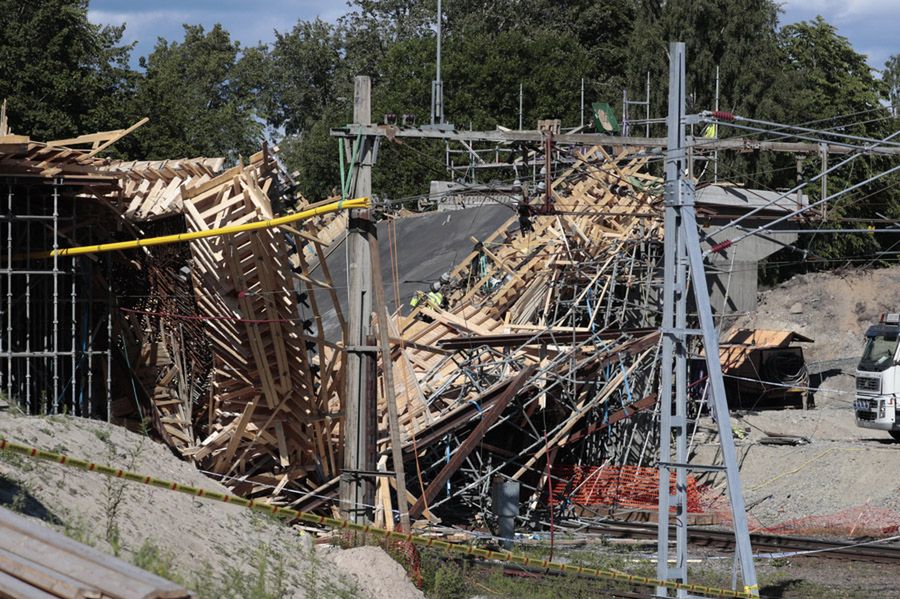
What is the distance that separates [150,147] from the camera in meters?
51.4

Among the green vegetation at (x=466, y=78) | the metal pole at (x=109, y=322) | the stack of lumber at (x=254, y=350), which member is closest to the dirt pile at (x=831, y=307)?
the green vegetation at (x=466, y=78)

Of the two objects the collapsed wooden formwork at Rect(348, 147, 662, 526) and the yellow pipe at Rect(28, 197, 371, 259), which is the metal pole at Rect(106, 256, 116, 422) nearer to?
the yellow pipe at Rect(28, 197, 371, 259)

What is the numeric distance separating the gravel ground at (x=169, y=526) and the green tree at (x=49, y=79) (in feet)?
109

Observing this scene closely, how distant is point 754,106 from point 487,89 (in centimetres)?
1353

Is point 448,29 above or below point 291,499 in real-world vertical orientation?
above

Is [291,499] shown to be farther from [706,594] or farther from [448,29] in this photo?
[448,29]

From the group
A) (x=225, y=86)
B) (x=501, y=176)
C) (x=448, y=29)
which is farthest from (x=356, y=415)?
(x=225, y=86)

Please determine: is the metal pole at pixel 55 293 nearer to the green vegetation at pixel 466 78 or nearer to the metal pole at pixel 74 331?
the metal pole at pixel 74 331

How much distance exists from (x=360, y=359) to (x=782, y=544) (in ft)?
25.4

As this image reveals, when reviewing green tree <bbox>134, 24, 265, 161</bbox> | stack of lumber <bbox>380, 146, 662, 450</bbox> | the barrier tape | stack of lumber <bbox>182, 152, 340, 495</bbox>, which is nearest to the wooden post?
the barrier tape

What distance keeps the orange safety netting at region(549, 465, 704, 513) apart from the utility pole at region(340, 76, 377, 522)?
25.2 feet

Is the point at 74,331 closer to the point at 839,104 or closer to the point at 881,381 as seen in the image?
the point at 881,381

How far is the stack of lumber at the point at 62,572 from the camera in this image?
718cm

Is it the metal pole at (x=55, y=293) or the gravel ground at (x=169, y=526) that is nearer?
the gravel ground at (x=169, y=526)
